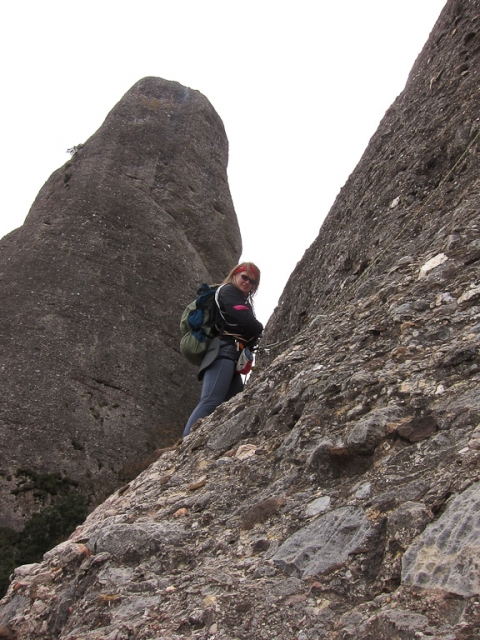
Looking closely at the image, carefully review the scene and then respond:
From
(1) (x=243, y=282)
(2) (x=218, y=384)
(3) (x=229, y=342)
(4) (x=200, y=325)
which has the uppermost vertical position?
(1) (x=243, y=282)

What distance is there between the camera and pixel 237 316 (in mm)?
6148

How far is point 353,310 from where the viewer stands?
4.69m

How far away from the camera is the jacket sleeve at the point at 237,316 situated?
20.2 ft

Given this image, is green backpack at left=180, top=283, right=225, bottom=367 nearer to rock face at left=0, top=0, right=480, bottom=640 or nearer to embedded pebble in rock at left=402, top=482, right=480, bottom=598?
rock face at left=0, top=0, right=480, bottom=640

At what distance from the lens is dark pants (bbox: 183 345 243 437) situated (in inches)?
230

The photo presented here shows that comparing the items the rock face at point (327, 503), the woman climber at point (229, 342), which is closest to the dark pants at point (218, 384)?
the woman climber at point (229, 342)

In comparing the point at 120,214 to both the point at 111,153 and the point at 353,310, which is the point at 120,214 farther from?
the point at 353,310

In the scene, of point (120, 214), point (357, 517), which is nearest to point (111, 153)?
point (120, 214)

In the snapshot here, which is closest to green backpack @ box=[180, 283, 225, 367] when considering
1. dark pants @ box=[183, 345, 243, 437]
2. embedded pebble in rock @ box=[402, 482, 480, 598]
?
dark pants @ box=[183, 345, 243, 437]

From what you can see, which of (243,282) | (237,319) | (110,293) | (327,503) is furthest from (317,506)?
(110,293)

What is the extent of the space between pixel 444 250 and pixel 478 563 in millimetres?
2787

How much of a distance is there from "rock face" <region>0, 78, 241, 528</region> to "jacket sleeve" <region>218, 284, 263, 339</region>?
3884 millimetres

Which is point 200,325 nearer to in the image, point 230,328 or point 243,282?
point 230,328

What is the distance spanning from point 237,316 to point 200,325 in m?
0.37
